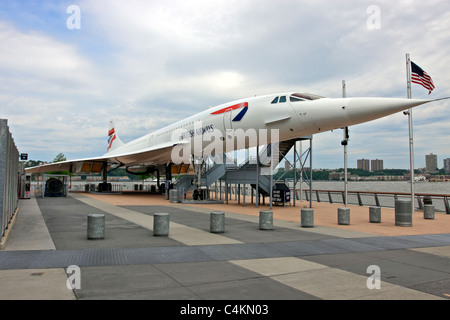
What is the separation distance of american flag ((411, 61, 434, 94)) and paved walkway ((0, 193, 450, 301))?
31.4 feet

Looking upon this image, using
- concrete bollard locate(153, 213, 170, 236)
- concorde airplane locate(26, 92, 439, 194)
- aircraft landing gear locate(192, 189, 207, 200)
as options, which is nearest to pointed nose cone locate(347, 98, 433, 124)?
concorde airplane locate(26, 92, 439, 194)

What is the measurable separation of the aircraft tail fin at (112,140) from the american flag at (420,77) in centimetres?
3207

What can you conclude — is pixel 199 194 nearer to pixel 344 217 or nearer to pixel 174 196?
pixel 174 196

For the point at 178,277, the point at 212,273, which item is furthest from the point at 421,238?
the point at 178,277

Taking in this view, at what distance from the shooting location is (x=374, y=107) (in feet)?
38.0

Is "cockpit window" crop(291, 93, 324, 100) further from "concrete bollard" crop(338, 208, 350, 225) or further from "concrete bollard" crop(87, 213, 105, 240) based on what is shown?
"concrete bollard" crop(87, 213, 105, 240)

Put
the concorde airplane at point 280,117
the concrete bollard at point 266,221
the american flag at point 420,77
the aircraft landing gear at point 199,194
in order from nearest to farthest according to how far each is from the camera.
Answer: the concrete bollard at point 266,221 → the concorde airplane at point 280,117 → the american flag at point 420,77 → the aircraft landing gear at point 199,194

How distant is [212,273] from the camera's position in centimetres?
550

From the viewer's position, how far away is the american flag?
56.0 ft

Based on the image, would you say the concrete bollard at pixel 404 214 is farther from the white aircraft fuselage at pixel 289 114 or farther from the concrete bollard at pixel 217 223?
the concrete bollard at pixel 217 223

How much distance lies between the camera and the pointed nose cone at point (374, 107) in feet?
35.7

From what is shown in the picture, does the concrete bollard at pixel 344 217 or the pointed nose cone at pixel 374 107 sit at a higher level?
Result: the pointed nose cone at pixel 374 107

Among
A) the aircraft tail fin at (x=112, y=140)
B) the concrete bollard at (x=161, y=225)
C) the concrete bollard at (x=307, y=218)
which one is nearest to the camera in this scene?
the concrete bollard at (x=161, y=225)

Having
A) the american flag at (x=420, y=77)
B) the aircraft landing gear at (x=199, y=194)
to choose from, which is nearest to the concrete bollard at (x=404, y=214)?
the american flag at (x=420, y=77)
